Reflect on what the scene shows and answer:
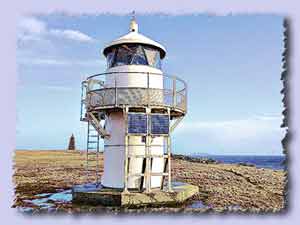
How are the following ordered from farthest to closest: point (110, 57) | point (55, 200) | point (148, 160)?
point (110, 57) < point (55, 200) < point (148, 160)

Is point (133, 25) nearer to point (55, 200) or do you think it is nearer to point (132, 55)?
point (132, 55)

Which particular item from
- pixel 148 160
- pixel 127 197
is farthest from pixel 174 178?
pixel 127 197

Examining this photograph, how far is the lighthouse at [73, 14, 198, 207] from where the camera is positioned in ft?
36.9

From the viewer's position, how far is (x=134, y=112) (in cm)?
1141

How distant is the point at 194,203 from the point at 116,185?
9.78ft

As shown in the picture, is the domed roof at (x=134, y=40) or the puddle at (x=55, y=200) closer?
the puddle at (x=55, y=200)

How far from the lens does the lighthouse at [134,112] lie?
11.3 metres

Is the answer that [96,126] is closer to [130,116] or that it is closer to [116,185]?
[130,116]

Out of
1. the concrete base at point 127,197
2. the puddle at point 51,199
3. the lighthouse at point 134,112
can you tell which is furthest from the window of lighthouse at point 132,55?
the puddle at point 51,199

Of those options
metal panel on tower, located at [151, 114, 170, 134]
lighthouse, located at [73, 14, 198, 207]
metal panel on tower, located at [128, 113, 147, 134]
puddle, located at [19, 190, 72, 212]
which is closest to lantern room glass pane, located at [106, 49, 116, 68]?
lighthouse, located at [73, 14, 198, 207]

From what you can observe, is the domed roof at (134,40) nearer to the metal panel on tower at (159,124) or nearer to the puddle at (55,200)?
the metal panel on tower at (159,124)

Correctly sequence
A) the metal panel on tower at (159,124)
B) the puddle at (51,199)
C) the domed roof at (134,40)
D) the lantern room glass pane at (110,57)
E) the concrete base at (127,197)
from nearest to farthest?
the concrete base at (127,197)
the puddle at (51,199)
the metal panel on tower at (159,124)
the domed roof at (134,40)
the lantern room glass pane at (110,57)

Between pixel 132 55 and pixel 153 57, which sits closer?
pixel 132 55

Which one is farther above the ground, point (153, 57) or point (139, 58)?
point (153, 57)
